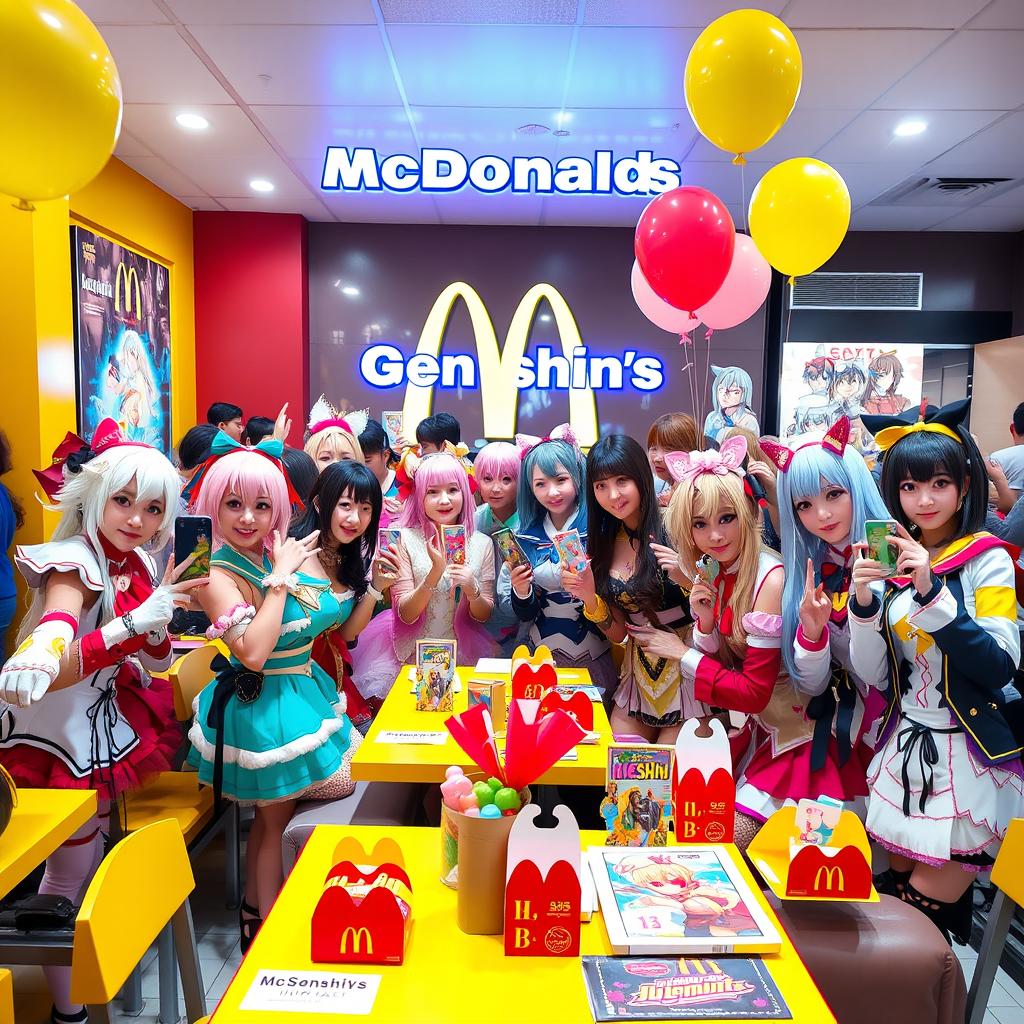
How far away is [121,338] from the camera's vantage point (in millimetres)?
5590

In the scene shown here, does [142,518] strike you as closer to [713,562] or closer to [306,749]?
[306,749]

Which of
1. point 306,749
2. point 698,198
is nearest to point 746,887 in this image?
point 306,749

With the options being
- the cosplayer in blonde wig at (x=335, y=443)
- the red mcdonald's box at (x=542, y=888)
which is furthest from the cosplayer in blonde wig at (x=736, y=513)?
the cosplayer in blonde wig at (x=335, y=443)

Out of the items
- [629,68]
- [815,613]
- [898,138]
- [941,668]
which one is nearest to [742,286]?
[629,68]

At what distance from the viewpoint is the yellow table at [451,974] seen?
125cm

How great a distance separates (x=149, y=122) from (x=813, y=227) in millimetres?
4025

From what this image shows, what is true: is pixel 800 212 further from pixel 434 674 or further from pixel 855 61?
pixel 434 674

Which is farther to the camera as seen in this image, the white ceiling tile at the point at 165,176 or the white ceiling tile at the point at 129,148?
the white ceiling tile at the point at 165,176

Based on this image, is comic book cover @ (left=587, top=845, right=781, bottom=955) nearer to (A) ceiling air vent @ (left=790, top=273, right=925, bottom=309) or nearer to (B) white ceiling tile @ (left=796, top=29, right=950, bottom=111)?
(B) white ceiling tile @ (left=796, top=29, right=950, bottom=111)

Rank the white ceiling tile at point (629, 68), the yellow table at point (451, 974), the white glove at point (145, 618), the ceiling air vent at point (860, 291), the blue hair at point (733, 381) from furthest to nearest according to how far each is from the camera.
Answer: the ceiling air vent at point (860, 291), the blue hair at point (733, 381), the white ceiling tile at point (629, 68), the white glove at point (145, 618), the yellow table at point (451, 974)

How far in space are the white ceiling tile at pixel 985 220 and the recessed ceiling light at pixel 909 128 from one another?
2.07m

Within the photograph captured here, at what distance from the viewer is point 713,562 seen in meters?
2.67

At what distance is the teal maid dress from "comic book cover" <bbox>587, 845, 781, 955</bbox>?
1182 mm

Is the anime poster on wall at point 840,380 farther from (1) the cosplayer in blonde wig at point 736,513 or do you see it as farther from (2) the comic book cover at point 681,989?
(2) the comic book cover at point 681,989
